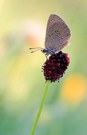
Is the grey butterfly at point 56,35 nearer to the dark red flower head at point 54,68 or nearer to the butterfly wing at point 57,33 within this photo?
the butterfly wing at point 57,33

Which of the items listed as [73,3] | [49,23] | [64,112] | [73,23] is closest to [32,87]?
[64,112]

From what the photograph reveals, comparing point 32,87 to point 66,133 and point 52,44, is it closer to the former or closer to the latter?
point 66,133

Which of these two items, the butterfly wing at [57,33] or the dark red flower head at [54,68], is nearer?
the dark red flower head at [54,68]

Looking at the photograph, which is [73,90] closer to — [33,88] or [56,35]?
[33,88]

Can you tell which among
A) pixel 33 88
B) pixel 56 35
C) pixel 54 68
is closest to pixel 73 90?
pixel 33 88

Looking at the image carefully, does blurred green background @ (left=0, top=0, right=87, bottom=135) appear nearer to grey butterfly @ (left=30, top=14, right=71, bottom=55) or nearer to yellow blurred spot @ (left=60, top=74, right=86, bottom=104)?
yellow blurred spot @ (left=60, top=74, right=86, bottom=104)

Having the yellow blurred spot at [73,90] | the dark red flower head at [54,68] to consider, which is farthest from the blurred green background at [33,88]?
the dark red flower head at [54,68]

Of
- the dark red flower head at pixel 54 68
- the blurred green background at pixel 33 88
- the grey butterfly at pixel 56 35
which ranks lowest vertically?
the dark red flower head at pixel 54 68
